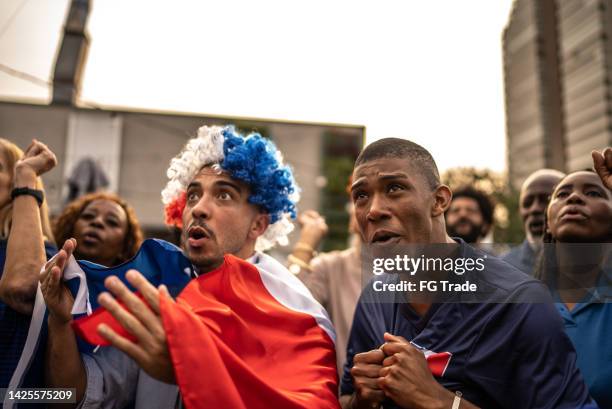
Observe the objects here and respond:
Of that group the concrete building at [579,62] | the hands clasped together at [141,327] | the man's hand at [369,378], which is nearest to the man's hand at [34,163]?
the hands clasped together at [141,327]

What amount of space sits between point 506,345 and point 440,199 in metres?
0.73

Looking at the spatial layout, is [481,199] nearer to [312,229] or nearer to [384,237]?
[312,229]

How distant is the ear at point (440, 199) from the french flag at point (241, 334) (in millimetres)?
757

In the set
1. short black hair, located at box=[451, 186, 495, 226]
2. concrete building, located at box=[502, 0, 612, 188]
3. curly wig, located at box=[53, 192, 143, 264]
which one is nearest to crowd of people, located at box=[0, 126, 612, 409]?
curly wig, located at box=[53, 192, 143, 264]

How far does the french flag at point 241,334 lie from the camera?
1902mm

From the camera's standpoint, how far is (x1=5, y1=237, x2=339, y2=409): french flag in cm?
190

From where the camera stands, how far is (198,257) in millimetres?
2875

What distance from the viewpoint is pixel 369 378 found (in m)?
2.15

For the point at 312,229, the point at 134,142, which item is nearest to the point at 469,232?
the point at 312,229

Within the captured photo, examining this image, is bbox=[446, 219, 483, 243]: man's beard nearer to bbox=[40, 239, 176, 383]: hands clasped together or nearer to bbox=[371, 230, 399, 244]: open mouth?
bbox=[371, 230, 399, 244]: open mouth

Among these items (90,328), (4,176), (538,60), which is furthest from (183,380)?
(538,60)

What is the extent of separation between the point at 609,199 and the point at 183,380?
2.35 m

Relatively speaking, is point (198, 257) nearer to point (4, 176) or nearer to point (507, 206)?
point (4, 176)

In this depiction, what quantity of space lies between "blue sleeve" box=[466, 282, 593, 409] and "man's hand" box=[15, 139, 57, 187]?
2339 millimetres
